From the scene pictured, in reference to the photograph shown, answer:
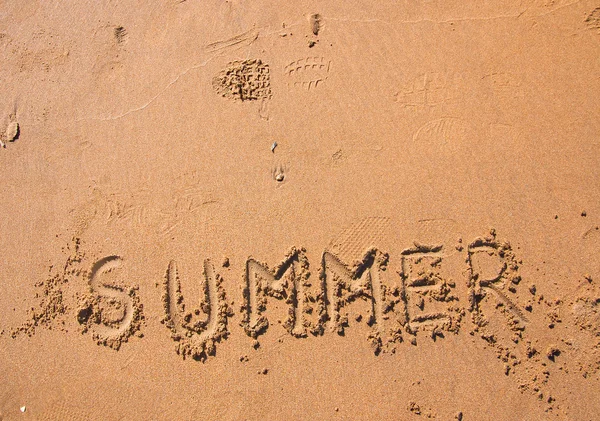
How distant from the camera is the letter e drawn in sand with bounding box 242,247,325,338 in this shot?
9.37 feet

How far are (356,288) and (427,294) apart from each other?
0.50 m

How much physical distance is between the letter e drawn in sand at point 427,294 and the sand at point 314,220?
1 centimetres

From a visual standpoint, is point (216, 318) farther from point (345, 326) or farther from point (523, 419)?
point (523, 419)

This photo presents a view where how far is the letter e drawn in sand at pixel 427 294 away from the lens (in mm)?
2803

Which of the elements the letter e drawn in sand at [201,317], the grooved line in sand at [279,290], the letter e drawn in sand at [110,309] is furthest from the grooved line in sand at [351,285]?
the letter e drawn in sand at [110,309]

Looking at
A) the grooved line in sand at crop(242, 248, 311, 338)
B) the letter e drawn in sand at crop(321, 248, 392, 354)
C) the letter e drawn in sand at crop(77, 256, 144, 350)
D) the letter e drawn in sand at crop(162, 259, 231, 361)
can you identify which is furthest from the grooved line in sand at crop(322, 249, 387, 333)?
the letter e drawn in sand at crop(77, 256, 144, 350)

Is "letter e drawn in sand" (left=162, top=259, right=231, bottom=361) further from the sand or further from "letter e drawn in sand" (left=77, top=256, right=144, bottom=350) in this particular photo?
"letter e drawn in sand" (left=77, top=256, right=144, bottom=350)

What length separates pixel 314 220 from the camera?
2957mm

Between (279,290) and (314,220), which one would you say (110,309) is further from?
(314,220)

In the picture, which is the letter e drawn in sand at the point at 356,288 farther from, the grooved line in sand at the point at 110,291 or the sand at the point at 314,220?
the grooved line in sand at the point at 110,291

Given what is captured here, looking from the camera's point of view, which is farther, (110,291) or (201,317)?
(110,291)

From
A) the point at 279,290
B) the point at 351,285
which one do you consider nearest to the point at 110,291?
the point at 279,290

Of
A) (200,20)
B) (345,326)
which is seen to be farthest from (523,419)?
(200,20)

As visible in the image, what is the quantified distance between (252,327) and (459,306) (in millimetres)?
1458
